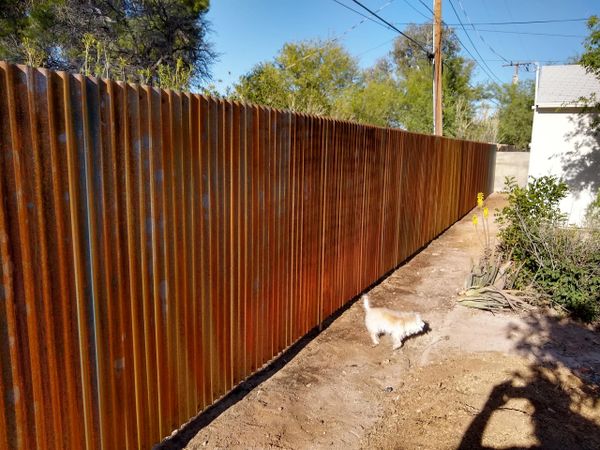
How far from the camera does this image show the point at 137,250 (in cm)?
231

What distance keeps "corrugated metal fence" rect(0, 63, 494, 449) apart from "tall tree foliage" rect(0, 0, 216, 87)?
1325 centimetres

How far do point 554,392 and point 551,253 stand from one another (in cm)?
276

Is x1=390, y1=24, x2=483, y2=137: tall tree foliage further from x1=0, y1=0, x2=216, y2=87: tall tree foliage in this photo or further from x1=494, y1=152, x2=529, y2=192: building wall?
x1=0, y1=0, x2=216, y2=87: tall tree foliage

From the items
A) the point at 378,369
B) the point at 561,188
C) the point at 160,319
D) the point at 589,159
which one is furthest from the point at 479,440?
the point at 589,159

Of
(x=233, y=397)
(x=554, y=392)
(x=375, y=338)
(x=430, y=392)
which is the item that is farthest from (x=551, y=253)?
(x=233, y=397)

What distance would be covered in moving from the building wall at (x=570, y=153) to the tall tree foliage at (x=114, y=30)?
36.7 feet

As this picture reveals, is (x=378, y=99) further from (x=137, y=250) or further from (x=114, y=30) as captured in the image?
(x=137, y=250)

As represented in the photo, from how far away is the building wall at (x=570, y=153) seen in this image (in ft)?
37.9

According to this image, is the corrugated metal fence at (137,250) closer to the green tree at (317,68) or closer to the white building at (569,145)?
the white building at (569,145)

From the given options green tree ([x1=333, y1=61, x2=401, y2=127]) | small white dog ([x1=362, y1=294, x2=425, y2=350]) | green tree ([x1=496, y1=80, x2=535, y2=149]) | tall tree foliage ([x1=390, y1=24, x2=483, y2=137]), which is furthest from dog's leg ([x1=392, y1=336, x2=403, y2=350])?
green tree ([x1=496, y1=80, x2=535, y2=149])

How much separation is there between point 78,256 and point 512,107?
118 feet

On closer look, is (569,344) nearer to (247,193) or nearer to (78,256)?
(247,193)

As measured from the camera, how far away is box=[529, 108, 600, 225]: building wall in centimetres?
1155

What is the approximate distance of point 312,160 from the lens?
4.03 meters
